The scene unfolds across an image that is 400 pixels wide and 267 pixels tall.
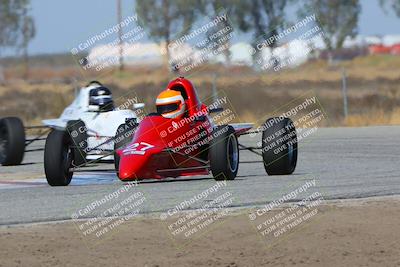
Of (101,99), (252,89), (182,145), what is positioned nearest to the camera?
(182,145)

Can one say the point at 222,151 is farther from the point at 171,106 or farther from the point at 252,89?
the point at 252,89

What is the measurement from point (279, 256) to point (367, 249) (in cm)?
90

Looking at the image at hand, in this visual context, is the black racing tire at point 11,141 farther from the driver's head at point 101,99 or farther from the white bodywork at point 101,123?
the driver's head at point 101,99

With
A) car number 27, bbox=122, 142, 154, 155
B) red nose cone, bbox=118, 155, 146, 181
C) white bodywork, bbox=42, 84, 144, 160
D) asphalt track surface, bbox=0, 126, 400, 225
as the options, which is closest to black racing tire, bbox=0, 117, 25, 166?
asphalt track surface, bbox=0, 126, 400, 225

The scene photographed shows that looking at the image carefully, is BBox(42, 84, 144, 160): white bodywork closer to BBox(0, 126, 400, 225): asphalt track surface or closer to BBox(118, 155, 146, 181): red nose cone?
BBox(0, 126, 400, 225): asphalt track surface

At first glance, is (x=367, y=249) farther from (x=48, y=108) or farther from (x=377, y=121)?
(x=48, y=108)

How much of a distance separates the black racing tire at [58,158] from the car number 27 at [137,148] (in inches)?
37.2

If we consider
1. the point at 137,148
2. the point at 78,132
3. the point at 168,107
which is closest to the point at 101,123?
the point at 78,132

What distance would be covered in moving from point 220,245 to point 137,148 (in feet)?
18.5

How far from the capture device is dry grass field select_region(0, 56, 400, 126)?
3503 centimetres

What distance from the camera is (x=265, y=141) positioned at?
18453 millimetres

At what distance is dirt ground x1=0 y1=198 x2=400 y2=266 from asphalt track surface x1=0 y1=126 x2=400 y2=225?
1.13 meters

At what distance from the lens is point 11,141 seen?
2311 cm

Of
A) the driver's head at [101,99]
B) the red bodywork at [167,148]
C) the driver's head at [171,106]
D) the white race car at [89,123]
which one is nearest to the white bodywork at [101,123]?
the white race car at [89,123]
